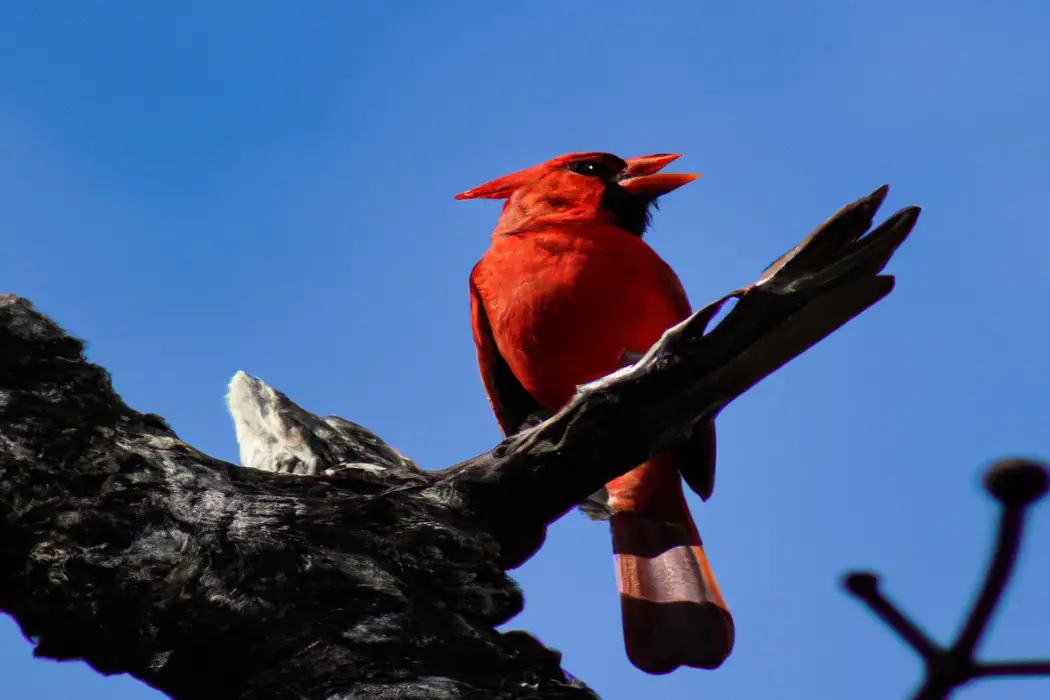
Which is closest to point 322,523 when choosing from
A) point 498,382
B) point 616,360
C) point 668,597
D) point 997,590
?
point 668,597

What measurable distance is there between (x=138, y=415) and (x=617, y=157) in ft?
7.57

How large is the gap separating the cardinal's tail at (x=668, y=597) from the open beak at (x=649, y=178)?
1313 mm

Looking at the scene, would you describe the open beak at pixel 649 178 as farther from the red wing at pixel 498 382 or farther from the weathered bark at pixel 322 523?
the weathered bark at pixel 322 523

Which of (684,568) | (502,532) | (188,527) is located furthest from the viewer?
(684,568)

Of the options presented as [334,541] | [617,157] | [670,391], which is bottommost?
[334,541]

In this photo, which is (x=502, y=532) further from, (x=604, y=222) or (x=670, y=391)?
(x=604, y=222)

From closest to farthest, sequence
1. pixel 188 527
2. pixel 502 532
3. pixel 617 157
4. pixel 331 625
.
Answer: pixel 331 625 → pixel 188 527 → pixel 502 532 → pixel 617 157

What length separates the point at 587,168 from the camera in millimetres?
4094

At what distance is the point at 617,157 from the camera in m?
4.16

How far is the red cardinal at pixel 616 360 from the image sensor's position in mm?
2912

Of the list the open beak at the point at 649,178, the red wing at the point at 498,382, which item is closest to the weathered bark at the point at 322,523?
the red wing at the point at 498,382

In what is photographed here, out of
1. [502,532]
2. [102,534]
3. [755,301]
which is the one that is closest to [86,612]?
[102,534]

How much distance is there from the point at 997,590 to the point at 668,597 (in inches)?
102

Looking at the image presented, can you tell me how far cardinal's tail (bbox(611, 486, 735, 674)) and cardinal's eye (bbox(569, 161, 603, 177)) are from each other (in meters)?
1.38
